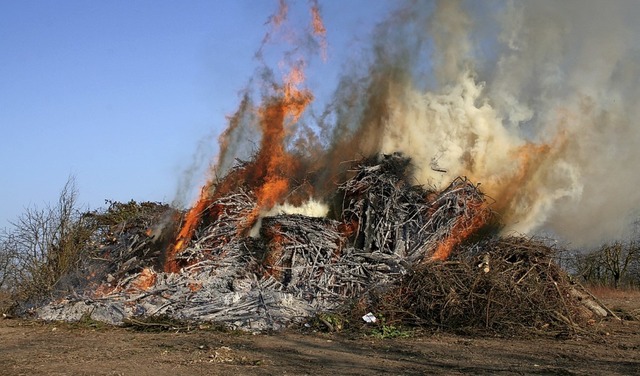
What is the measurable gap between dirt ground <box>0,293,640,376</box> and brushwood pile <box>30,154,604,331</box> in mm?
750

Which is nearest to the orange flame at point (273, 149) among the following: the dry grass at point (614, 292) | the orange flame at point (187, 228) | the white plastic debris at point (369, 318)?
the orange flame at point (187, 228)

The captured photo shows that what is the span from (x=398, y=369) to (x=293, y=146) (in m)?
10.5

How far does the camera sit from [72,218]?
57.6 feet

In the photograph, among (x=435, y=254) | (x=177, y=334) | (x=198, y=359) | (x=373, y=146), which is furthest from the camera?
(x=373, y=146)

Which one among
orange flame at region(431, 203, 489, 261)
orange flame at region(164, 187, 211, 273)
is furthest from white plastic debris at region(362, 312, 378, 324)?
orange flame at region(164, 187, 211, 273)

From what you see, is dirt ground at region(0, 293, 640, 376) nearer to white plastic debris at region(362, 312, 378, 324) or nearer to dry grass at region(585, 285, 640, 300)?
white plastic debris at region(362, 312, 378, 324)

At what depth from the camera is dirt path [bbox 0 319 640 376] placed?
9477 millimetres

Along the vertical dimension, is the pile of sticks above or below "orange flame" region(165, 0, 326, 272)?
below

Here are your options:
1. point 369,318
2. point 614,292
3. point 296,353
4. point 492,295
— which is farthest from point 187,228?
point 614,292

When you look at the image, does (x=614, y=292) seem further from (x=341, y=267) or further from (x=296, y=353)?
(x=296, y=353)

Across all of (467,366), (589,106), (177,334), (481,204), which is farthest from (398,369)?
(589,106)

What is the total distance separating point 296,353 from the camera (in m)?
11.0

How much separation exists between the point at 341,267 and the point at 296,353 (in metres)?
4.76

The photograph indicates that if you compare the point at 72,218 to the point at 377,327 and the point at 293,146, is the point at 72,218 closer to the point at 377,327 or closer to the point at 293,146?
the point at 293,146
